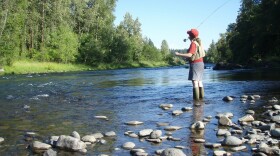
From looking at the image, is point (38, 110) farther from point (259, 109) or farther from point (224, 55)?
point (224, 55)

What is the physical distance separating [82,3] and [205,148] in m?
79.8

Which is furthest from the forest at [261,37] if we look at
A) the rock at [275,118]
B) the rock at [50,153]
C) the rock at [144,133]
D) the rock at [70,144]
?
the rock at [50,153]

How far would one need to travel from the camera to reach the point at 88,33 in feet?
287

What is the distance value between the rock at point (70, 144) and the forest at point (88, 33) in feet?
142

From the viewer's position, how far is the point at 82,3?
8238cm

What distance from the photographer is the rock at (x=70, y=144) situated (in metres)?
6.59

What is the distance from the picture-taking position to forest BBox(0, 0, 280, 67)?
52.7 metres

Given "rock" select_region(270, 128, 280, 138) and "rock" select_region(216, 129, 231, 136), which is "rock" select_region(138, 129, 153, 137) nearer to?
"rock" select_region(216, 129, 231, 136)

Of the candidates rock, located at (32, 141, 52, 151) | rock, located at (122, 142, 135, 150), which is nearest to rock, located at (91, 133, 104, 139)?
rock, located at (122, 142, 135, 150)

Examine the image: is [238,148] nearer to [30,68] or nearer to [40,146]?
[40,146]

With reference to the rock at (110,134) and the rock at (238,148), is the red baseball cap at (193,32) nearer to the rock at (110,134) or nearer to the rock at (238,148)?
the rock at (110,134)

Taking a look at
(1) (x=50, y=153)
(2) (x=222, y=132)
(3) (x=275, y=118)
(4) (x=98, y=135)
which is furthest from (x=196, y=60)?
(1) (x=50, y=153)

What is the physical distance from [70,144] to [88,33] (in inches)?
3262

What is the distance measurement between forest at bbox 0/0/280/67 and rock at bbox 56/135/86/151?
43.3 metres
